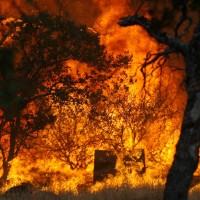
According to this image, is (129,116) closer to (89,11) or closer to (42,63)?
(42,63)

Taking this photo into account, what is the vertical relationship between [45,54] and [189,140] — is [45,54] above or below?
above

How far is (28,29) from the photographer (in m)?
21.9

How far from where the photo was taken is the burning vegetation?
21.9m

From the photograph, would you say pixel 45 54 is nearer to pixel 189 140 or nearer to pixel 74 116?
pixel 74 116

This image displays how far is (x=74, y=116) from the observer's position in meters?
28.2

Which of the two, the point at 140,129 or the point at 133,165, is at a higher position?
the point at 140,129

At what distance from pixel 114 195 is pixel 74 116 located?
51.8ft

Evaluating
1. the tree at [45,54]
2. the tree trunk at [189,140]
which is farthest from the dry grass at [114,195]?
the tree at [45,54]

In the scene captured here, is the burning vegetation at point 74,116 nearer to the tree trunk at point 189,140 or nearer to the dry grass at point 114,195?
the dry grass at point 114,195

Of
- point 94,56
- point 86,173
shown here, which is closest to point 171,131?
point 86,173

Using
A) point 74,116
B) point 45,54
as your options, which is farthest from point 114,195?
point 74,116

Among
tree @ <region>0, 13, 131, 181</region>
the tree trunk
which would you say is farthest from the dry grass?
tree @ <region>0, 13, 131, 181</region>

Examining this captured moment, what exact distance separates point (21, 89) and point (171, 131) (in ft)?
41.3

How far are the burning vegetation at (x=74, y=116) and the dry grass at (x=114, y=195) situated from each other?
13.6 feet
